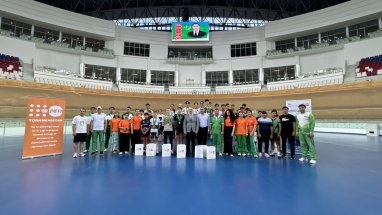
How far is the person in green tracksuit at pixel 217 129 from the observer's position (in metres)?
7.24

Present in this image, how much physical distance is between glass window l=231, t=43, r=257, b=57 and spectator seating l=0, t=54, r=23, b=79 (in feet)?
86.5

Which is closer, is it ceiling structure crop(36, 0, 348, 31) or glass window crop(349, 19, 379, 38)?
glass window crop(349, 19, 379, 38)

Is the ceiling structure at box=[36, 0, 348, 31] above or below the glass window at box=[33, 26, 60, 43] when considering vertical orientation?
above

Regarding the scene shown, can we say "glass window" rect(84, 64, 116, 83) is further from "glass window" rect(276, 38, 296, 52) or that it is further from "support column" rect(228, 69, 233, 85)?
"glass window" rect(276, 38, 296, 52)

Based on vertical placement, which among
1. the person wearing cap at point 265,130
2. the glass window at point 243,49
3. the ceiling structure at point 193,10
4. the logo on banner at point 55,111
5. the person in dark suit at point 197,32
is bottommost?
the person wearing cap at point 265,130

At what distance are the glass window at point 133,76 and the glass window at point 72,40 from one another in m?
6.82

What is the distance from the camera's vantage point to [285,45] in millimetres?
28250

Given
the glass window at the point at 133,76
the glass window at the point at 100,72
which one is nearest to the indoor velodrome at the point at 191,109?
the glass window at the point at 100,72

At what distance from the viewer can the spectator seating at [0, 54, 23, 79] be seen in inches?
775

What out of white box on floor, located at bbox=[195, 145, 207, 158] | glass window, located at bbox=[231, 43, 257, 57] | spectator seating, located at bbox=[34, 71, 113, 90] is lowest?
white box on floor, located at bbox=[195, 145, 207, 158]

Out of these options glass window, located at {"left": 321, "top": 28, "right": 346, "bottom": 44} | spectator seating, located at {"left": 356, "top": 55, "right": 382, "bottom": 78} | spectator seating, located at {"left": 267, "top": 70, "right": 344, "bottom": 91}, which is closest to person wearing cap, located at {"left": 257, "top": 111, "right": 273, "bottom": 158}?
spectator seating, located at {"left": 267, "top": 70, "right": 344, "bottom": 91}

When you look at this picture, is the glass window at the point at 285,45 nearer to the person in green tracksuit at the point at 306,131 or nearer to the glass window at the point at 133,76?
the glass window at the point at 133,76

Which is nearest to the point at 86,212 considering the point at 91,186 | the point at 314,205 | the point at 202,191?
the point at 91,186

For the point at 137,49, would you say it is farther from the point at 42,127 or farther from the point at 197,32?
the point at 42,127
